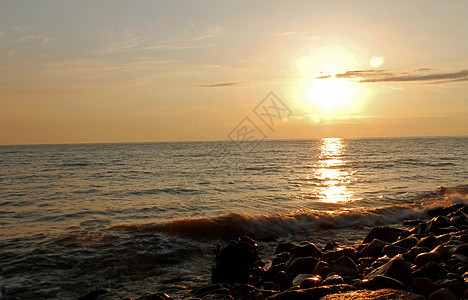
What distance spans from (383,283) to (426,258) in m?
1.61

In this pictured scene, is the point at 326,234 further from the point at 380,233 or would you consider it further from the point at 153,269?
the point at 153,269

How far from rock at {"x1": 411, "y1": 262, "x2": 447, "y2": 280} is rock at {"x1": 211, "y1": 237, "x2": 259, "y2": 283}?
2.83 meters

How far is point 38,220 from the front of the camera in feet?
41.1

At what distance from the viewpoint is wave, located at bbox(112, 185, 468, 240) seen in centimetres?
1104

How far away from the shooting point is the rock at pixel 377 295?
4305 millimetres

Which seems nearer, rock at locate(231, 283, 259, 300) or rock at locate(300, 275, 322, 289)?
rock at locate(300, 275, 322, 289)

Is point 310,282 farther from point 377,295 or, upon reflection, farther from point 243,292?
point 377,295

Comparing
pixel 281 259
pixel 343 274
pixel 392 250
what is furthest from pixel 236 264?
pixel 392 250

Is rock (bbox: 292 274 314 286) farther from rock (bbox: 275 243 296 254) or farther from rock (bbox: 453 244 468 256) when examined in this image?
rock (bbox: 453 244 468 256)

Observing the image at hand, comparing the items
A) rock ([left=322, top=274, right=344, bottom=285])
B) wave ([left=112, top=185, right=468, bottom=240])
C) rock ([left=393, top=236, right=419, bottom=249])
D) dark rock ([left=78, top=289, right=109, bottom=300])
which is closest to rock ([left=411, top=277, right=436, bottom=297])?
rock ([left=322, top=274, right=344, bottom=285])

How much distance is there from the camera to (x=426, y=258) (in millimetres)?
6105

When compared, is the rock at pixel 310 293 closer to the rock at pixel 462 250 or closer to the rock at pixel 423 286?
the rock at pixel 423 286

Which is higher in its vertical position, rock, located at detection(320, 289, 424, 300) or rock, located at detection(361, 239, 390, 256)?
rock, located at detection(320, 289, 424, 300)

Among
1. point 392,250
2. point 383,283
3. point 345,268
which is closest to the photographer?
point 383,283
